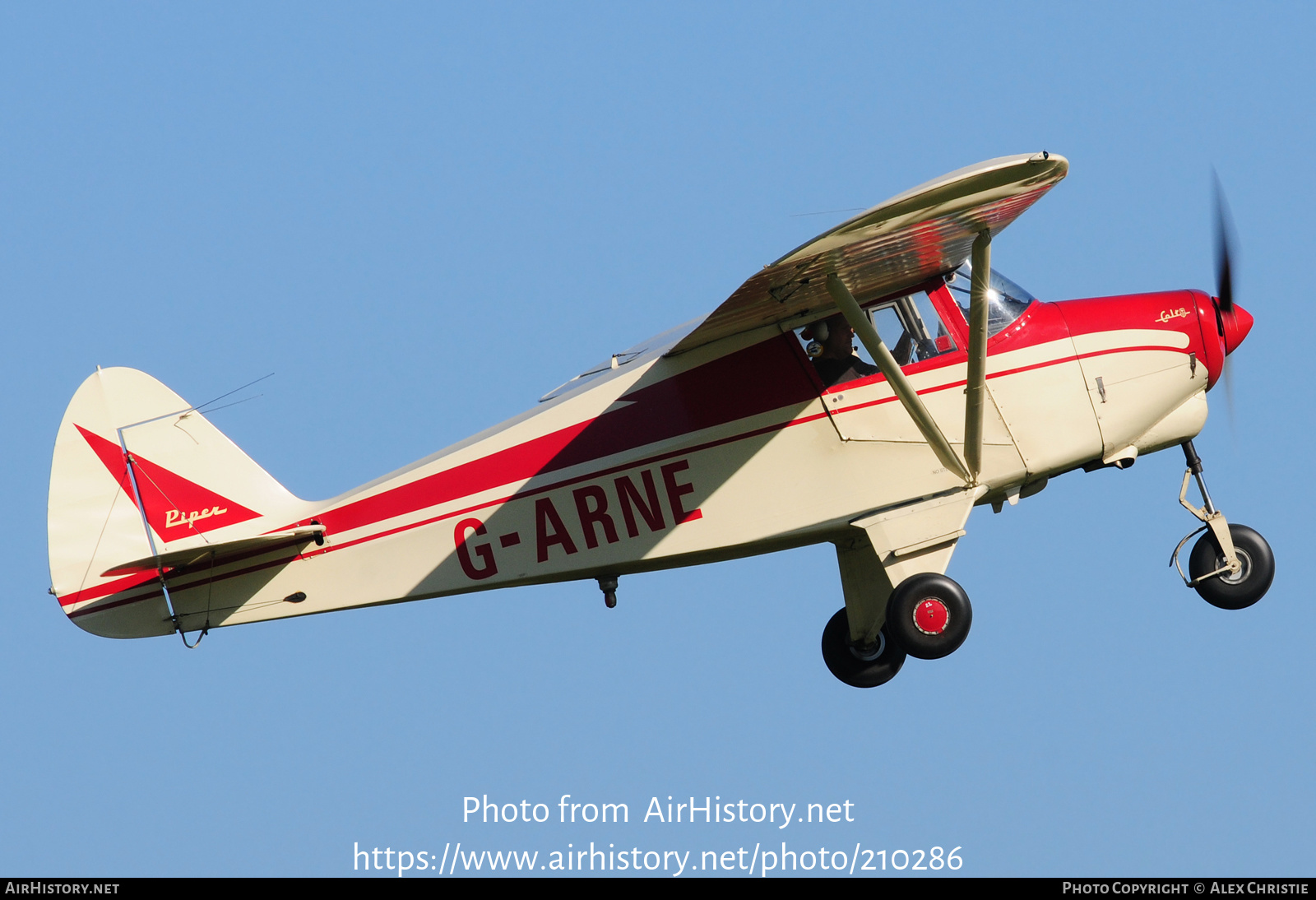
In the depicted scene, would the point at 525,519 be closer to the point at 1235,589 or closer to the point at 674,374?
the point at 674,374

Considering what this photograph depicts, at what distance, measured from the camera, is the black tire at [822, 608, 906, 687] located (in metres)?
11.8

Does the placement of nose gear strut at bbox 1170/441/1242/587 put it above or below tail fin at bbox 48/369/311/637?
below

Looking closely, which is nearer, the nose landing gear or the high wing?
the high wing

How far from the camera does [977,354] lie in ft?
33.5

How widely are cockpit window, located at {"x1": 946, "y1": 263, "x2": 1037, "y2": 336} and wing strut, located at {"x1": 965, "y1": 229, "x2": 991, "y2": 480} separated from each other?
289 millimetres

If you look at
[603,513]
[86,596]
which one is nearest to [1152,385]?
[603,513]

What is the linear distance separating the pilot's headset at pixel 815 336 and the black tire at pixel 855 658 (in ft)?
7.76

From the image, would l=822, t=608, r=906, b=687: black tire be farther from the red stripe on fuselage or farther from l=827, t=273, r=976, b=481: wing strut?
the red stripe on fuselage

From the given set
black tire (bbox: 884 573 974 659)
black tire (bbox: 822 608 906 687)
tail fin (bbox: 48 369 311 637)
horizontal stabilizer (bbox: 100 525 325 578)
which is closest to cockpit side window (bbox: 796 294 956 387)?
black tire (bbox: 884 573 974 659)

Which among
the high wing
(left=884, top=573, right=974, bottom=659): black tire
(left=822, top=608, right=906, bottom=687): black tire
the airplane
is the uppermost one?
the high wing

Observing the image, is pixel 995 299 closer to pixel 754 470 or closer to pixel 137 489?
pixel 754 470

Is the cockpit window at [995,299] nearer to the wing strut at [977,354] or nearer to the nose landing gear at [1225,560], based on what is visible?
the wing strut at [977,354]

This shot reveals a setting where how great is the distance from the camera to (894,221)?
9.17m

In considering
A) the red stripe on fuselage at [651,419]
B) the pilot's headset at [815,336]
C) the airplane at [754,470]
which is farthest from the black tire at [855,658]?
the pilot's headset at [815,336]
